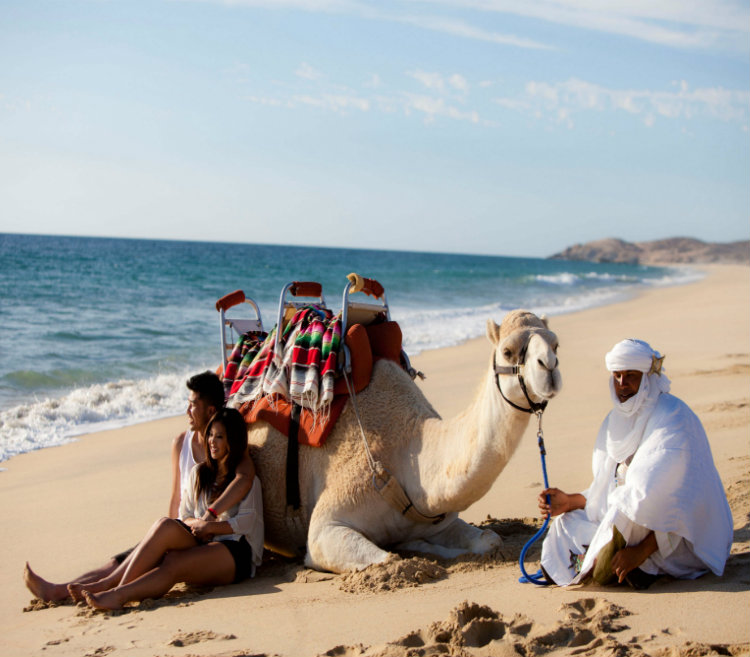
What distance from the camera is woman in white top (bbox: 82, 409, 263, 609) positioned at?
14.4ft

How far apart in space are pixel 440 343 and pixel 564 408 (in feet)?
Answer: 27.8

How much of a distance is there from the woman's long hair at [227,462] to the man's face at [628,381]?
7.32ft

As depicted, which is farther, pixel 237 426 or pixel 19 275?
pixel 19 275

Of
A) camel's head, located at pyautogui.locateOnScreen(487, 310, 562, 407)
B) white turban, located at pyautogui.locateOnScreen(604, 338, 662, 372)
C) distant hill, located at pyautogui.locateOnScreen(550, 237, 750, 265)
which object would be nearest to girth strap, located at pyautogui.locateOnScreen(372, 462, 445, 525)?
camel's head, located at pyautogui.locateOnScreen(487, 310, 562, 407)

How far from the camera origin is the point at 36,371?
13.4 meters

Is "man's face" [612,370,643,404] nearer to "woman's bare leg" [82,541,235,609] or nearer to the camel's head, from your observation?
the camel's head

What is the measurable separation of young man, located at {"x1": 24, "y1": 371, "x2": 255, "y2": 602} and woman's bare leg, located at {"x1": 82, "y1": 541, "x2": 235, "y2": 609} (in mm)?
144

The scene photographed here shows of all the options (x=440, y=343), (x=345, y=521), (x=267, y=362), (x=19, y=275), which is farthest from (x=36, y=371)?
(x=19, y=275)

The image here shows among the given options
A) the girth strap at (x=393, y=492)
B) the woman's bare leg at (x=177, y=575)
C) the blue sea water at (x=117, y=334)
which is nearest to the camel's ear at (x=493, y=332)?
the girth strap at (x=393, y=492)

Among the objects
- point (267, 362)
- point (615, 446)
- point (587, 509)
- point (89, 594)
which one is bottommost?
point (89, 594)

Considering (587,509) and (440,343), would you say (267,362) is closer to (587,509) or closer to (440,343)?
(587,509)

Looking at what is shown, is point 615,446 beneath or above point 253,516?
above

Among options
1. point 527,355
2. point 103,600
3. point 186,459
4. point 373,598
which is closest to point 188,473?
point 186,459

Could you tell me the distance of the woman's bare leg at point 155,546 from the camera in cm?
444
